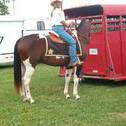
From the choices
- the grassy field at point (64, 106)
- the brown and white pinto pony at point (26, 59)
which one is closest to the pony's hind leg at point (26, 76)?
the brown and white pinto pony at point (26, 59)

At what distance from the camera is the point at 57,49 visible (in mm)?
11688

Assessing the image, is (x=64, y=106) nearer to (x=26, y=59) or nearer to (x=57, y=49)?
(x=26, y=59)

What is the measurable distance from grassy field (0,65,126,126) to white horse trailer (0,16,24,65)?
5383 millimetres

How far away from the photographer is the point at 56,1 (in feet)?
37.8

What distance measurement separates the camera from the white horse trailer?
20078 millimetres

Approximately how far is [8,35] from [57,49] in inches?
358

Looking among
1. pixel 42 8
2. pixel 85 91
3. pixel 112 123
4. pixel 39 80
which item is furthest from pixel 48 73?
pixel 42 8

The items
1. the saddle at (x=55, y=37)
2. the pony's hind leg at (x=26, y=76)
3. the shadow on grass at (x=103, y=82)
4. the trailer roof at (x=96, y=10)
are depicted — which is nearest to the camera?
the pony's hind leg at (x=26, y=76)

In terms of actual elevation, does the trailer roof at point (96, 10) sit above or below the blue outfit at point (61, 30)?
above

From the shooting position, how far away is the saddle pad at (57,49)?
11.6m

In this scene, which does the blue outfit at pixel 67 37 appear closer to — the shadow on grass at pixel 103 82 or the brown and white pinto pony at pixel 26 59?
the brown and white pinto pony at pixel 26 59

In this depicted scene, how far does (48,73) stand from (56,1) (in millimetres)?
6085

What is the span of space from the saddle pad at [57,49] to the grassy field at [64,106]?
104 centimetres

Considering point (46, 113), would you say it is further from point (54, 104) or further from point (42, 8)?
point (42, 8)
